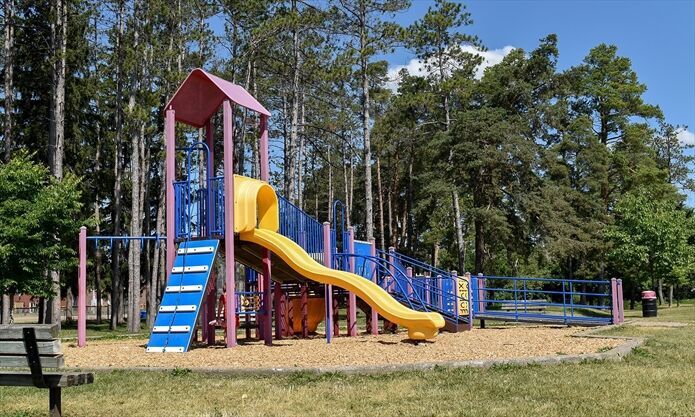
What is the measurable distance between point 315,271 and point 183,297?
2.59 m

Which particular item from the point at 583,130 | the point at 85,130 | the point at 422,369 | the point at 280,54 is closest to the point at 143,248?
the point at 85,130

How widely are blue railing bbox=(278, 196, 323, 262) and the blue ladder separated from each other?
2.35m

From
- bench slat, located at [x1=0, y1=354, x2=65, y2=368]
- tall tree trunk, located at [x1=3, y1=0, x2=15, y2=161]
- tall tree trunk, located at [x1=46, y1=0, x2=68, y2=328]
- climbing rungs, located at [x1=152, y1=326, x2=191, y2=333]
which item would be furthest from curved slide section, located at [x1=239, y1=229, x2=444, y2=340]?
tall tree trunk, located at [x1=3, y1=0, x2=15, y2=161]

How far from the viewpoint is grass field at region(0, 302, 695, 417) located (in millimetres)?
6277

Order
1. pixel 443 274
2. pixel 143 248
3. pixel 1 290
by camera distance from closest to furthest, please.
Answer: pixel 443 274 < pixel 1 290 < pixel 143 248

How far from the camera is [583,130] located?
38.8 m

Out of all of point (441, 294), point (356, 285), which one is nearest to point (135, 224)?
point (441, 294)

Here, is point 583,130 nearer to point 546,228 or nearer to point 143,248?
point 546,228

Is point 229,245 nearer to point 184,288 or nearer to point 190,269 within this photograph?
point 190,269

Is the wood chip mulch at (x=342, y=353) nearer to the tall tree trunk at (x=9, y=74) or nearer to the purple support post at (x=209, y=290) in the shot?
the purple support post at (x=209, y=290)

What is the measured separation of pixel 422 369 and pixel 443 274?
10.1 metres

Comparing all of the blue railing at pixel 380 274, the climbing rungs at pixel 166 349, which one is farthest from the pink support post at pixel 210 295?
the blue railing at pixel 380 274

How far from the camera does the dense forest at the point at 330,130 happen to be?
25.5m

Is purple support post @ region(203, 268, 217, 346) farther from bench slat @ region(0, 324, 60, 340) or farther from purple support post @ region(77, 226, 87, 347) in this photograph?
bench slat @ region(0, 324, 60, 340)
